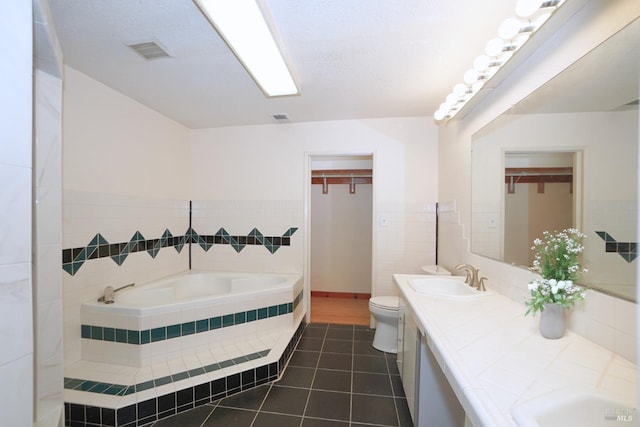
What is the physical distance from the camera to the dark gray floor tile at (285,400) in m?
1.69

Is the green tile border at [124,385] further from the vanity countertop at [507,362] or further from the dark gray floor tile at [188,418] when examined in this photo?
the vanity countertop at [507,362]

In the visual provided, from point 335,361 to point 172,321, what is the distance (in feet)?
4.44

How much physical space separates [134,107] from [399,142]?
265 cm

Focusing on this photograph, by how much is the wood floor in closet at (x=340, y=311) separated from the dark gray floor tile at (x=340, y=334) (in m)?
0.22

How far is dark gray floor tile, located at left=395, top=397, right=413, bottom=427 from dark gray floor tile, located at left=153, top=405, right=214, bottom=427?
119cm

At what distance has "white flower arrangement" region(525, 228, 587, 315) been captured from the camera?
1000 millimetres

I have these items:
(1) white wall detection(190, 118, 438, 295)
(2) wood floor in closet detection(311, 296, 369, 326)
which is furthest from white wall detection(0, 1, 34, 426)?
(2) wood floor in closet detection(311, 296, 369, 326)

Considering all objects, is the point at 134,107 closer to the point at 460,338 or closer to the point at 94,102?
the point at 94,102

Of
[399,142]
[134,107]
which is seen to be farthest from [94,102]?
[399,142]

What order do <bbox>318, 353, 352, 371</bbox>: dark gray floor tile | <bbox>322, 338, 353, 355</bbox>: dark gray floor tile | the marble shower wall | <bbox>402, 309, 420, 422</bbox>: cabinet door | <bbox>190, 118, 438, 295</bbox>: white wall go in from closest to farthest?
the marble shower wall, <bbox>402, 309, 420, 422</bbox>: cabinet door, <bbox>318, 353, 352, 371</bbox>: dark gray floor tile, <bbox>322, 338, 353, 355</bbox>: dark gray floor tile, <bbox>190, 118, 438, 295</bbox>: white wall

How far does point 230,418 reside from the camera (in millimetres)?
Answer: 1612

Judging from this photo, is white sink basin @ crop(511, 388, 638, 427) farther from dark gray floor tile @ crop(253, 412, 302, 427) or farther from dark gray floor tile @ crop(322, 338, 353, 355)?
dark gray floor tile @ crop(322, 338, 353, 355)

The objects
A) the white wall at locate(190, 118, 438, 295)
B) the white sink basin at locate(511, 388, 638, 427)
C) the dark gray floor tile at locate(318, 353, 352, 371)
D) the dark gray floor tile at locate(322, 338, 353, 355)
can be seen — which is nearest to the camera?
the white sink basin at locate(511, 388, 638, 427)

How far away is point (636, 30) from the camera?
0.86 m
